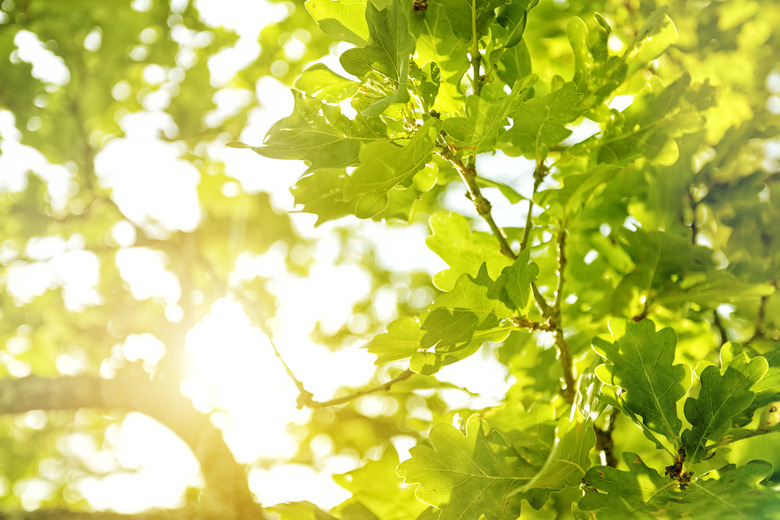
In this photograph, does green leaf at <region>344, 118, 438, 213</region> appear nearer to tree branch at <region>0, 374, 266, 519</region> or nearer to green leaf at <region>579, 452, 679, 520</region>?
green leaf at <region>579, 452, 679, 520</region>

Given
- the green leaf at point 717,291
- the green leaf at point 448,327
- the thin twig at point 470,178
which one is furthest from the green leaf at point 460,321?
the green leaf at point 717,291

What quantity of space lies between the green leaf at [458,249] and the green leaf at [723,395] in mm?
351

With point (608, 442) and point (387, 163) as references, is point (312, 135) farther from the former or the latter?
point (608, 442)

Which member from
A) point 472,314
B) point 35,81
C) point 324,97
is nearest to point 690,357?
point 472,314

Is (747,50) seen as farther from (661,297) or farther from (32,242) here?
(32,242)

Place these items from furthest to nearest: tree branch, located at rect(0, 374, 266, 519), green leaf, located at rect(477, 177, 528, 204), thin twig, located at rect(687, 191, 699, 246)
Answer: tree branch, located at rect(0, 374, 266, 519), thin twig, located at rect(687, 191, 699, 246), green leaf, located at rect(477, 177, 528, 204)

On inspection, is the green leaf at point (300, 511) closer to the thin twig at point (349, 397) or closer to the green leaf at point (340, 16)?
the thin twig at point (349, 397)

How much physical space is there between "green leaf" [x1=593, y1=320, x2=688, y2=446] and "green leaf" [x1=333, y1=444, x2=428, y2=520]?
0.44 meters

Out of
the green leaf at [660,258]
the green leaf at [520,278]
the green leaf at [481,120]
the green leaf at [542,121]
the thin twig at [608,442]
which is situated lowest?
the thin twig at [608,442]

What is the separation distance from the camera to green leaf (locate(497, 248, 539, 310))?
748 mm

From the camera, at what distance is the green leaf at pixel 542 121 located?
2.49 feet

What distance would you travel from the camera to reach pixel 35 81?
279 centimetres

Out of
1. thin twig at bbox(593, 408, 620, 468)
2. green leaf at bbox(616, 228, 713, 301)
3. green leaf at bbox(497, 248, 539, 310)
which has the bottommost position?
thin twig at bbox(593, 408, 620, 468)

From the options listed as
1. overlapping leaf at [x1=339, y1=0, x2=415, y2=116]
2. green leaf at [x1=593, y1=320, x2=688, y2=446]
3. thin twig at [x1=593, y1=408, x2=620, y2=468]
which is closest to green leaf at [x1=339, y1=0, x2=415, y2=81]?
overlapping leaf at [x1=339, y1=0, x2=415, y2=116]
